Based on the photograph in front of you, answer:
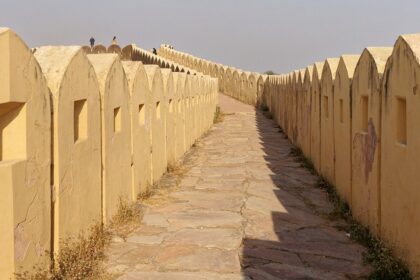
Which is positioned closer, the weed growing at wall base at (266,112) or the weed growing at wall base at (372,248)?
the weed growing at wall base at (372,248)

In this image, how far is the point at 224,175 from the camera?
33.8 feet

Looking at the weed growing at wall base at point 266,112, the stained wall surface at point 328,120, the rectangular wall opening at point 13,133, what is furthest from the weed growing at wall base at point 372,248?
the weed growing at wall base at point 266,112

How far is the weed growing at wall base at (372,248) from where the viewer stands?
15.4 ft

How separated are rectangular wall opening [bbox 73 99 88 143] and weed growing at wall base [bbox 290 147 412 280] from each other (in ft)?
9.48

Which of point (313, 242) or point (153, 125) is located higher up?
point (153, 125)

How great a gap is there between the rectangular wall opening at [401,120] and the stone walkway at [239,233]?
1.22 metres

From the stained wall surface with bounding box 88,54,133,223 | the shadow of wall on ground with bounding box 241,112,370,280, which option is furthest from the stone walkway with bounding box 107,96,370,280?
the stained wall surface with bounding box 88,54,133,223

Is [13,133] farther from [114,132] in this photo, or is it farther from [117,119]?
[117,119]

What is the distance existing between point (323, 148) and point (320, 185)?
0.69 meters

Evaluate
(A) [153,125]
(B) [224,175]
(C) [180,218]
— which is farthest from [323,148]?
(C) [180,218]

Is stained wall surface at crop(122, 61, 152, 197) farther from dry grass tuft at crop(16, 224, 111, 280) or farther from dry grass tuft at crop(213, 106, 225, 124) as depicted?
dry grass tuft at crop(213, 106, 225, 124)

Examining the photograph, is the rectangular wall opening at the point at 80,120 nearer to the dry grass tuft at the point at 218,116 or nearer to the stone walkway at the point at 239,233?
the stone walkway at the point at 239,233

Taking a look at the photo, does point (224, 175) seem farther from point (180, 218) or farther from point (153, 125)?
point (180, 218)

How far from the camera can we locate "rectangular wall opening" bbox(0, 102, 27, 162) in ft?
12.5
